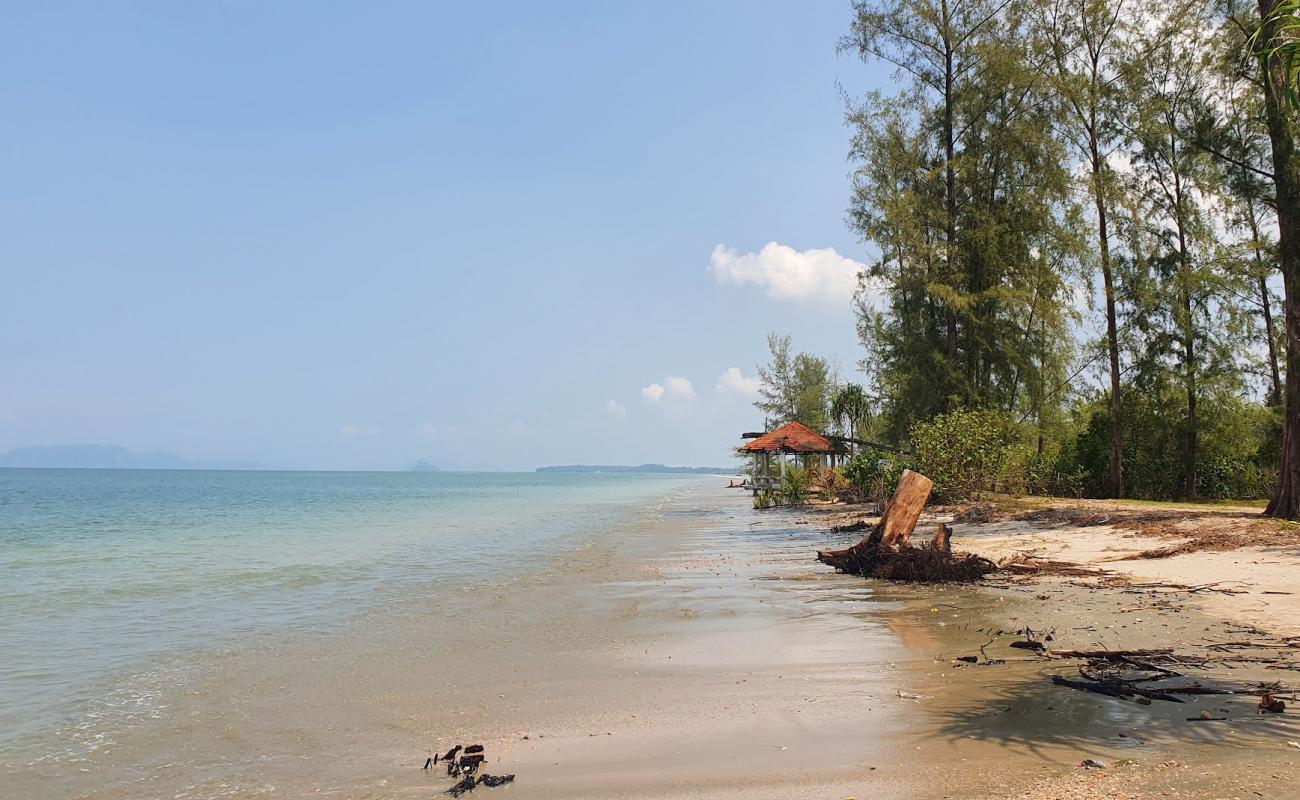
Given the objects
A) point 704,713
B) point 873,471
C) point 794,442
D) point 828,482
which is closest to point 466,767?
point 704,713

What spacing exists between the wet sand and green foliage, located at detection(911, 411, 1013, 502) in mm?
12225

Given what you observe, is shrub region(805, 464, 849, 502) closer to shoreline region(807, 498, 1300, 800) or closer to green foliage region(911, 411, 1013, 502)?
green foliage region(911, 411, 1013, 502)

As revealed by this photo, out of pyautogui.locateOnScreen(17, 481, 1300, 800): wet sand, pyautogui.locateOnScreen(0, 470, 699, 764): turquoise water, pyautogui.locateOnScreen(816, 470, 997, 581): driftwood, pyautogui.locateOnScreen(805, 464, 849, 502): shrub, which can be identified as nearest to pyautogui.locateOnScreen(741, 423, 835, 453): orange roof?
pyautogui.locateOnScreen(805, 464, 849, 502): shrub

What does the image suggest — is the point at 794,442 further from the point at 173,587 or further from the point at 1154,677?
the point at 1154,677

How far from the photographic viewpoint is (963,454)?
850 inches

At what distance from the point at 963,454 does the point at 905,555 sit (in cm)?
1133

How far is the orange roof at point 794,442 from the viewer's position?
108ft

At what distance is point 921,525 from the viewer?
1869 centimetres

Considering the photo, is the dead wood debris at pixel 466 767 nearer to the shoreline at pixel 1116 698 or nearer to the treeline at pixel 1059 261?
the shoreline at pixel 1116 698

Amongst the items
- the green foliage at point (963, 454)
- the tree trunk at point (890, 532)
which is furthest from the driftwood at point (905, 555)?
the green foliage at point (963, 454)

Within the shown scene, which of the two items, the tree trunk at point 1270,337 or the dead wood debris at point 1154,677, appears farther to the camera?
the tree trunk at point 1270,337

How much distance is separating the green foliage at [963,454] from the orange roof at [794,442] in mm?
10713

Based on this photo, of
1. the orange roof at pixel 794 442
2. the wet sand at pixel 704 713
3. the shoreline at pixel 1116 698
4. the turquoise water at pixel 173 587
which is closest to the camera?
the shoreline at pixel 1116 698

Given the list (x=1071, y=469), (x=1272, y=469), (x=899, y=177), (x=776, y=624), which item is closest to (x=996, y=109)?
(x=899, y=177)
